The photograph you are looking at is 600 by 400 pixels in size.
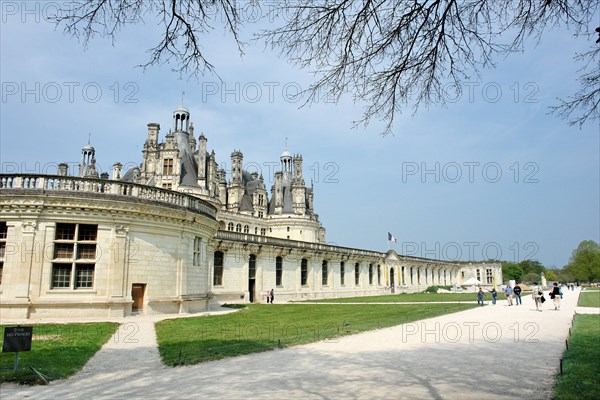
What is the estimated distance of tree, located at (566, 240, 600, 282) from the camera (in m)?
91.7

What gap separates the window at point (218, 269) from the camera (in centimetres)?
3556

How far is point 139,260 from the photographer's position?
766 inches

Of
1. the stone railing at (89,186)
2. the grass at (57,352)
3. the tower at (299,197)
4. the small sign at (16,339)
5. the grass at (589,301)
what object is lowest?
the grass at (589,301)

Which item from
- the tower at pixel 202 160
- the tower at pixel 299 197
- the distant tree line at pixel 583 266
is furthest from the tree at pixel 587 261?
the tower at pixel 202 160

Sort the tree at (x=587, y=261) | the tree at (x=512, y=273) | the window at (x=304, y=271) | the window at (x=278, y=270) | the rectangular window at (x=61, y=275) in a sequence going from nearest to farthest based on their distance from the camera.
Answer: the rectangular window at (x=61, y=275) < the window at (x=278, y=270) < the window at (x=304, y=271) < the tree at (x=587, y=261) < the tree at (x=512, y=273)

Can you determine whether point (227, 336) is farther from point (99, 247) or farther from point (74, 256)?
point (74, 256)

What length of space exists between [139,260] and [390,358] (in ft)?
43.5

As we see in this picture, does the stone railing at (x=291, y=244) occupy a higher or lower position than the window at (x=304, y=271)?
higher

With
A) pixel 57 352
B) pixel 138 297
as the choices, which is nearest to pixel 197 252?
pixel 138 297

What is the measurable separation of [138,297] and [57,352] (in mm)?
9853

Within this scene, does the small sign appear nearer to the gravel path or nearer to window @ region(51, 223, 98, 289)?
the gravel path

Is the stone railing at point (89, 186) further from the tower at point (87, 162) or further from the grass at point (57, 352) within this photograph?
the tower at point (87, 162)

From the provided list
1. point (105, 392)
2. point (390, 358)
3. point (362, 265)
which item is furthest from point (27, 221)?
point (362, 265)

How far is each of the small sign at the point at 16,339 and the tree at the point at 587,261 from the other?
104811 millimetres
